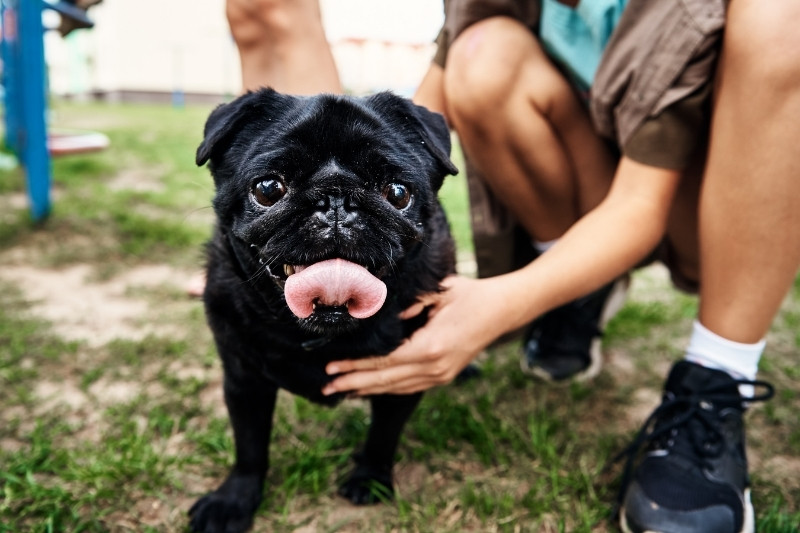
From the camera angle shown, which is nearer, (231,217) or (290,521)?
(231,217)

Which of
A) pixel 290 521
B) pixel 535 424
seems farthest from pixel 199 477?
pixel 535 424

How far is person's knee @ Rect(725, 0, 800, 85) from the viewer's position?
130 centimetres

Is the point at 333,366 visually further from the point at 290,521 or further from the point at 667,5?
the point at 667,5

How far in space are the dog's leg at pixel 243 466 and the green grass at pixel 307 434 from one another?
0.05 metres

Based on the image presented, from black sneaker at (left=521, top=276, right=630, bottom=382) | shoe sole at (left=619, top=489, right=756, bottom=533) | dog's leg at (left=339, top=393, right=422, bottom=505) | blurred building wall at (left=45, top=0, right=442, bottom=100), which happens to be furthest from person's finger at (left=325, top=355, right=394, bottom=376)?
blurred building wall at (left=45, top=0, right=442, bottom=100)

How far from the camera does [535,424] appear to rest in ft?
5.87

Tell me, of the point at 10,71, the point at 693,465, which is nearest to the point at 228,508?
the point at 693,465

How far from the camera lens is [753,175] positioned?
4.52ft

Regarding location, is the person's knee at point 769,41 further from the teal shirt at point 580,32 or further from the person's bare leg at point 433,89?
the person's bare leg at point 433,89

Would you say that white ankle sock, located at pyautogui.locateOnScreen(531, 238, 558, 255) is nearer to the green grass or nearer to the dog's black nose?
the green grass

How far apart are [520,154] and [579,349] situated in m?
0.72

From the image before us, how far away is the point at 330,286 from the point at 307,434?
83 centimetres

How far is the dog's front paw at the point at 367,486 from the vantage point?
1.48m

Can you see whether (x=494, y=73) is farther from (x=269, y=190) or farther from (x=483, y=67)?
(x=269, y=190)
